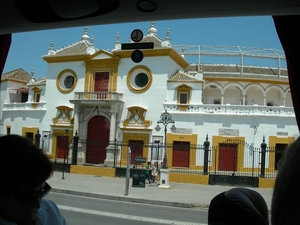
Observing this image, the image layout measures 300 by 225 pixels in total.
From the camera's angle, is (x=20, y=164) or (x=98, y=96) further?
(x=98, y=96)

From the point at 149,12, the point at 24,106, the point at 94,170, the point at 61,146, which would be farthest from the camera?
the point at 24,106

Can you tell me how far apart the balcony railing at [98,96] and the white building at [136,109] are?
0.07 meters

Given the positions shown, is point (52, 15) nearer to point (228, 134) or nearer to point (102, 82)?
point (228, 134)

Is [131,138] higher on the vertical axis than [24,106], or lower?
lower

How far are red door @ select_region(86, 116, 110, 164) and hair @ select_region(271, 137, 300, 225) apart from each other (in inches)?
864

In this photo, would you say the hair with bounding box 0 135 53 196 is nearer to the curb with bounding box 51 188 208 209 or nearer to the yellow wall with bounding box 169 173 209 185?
the curb with bounding box 51 188 208 209

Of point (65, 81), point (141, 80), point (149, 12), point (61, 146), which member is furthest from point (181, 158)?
point (149, 12)

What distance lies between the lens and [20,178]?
4.86 feet

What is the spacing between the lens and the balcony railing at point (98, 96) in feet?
73.3

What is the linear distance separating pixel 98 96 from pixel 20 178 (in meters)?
21.5

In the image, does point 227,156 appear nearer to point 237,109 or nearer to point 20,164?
point 237,109

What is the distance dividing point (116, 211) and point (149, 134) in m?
13.1

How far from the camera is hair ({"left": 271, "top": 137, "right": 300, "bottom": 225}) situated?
36.6 inches

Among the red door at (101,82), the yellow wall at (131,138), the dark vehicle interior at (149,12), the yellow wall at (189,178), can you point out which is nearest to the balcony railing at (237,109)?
the yellow wall at (131,138)
